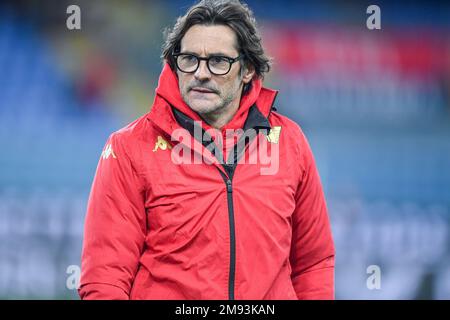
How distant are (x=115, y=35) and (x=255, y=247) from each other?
2.68 meters

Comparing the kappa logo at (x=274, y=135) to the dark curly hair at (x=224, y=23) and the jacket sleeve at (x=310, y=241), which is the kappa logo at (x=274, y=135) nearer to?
the jacket sleeve at (x=310, y=241)

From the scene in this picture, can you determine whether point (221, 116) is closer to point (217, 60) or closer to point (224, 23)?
point (217, 60)

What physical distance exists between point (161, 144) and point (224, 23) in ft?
1.54

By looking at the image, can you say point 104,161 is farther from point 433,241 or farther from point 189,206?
point 433,241

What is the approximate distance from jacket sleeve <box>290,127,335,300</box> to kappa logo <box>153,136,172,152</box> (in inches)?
17.1

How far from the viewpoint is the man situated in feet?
7.99

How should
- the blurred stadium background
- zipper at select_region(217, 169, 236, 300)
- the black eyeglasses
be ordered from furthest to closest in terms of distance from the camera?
the blurred stadium background < the black eyeglasses < zipper at select_region(217, 169, 236, 300)

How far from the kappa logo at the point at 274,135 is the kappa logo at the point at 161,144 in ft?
1.09

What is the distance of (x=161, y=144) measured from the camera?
8.39 feet

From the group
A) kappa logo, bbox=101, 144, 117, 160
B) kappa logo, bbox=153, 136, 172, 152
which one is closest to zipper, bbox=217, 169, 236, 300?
kappa logo, bbox=153, 136, 172, 152

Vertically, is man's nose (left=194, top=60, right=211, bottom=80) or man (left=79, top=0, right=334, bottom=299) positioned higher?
man's nose (left=194, top=60, right=211, bottom=80)

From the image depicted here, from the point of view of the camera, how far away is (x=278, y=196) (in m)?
2.56

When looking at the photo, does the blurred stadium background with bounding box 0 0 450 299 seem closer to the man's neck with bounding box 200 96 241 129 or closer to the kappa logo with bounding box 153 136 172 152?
the man's neck with bounding box 200 96 241 129

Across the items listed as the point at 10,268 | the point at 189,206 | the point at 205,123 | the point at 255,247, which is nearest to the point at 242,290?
the point at 255,247
